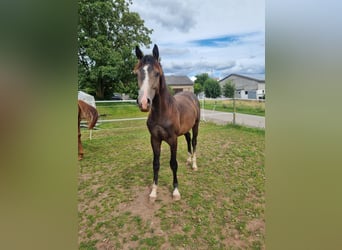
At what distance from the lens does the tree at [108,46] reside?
6402 millimetres

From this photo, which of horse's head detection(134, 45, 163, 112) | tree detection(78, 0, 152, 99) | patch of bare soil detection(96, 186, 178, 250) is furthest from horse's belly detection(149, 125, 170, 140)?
tree detection(78, 0, 152, 99)

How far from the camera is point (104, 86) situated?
7.75 m

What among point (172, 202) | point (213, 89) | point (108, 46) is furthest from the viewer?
point (213, 89)

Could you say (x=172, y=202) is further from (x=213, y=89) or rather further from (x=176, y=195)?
(x=213, y=89)

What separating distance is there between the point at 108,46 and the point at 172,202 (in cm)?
720

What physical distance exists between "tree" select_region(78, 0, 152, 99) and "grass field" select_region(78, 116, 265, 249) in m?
4.20

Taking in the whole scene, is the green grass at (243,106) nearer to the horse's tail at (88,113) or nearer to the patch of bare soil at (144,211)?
the patch of bare soil at (144,211)

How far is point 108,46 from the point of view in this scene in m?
7.28

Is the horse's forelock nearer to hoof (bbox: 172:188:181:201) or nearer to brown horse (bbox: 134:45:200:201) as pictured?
brown horse (bbox: 134:45:200:201)

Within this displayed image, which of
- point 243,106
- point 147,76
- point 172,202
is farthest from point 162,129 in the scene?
point 243,106

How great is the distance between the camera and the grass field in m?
1.43
